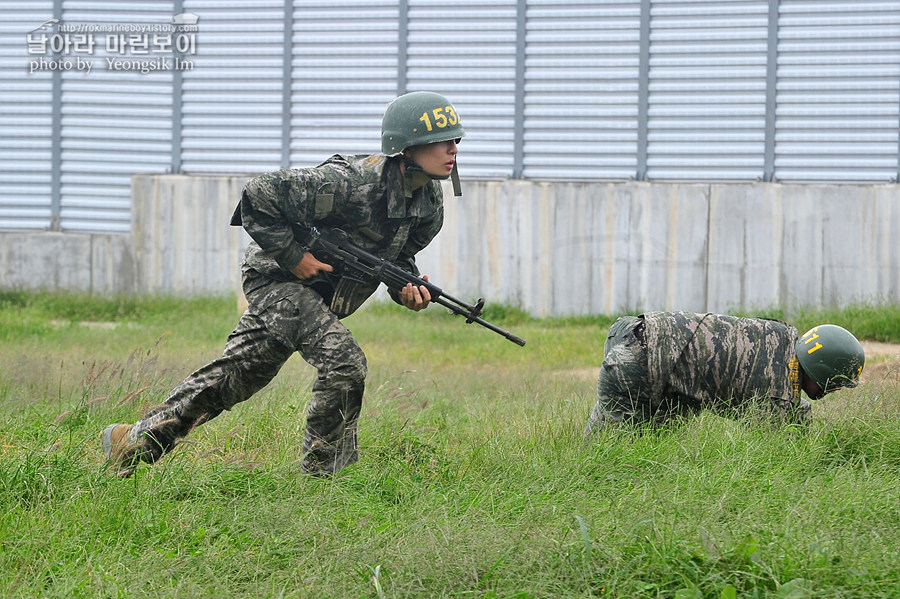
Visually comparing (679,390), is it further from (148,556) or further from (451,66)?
(451,66)

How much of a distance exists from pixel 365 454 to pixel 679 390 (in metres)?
1.57

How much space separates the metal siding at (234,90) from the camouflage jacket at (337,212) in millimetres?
8951

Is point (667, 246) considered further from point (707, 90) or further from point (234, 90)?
point (234, 90)

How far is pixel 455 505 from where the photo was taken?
3.93 m

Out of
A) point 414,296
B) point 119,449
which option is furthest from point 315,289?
point 119,449

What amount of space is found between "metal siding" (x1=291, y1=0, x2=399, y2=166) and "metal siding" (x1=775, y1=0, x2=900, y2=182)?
4935mm

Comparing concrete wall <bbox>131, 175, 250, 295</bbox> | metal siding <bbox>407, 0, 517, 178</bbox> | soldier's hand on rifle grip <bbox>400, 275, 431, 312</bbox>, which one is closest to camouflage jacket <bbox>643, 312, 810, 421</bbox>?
soldier's hand on rifle grip <bbox>400, 275, 431, 312</bbox>

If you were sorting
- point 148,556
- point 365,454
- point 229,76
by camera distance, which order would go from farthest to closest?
point 229,76 < point 365,454 < point 148,556

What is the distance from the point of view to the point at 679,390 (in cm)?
498

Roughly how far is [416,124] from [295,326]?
42.2 inches

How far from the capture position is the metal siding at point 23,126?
1396cm

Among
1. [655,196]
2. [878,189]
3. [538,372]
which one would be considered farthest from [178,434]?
[878,189]

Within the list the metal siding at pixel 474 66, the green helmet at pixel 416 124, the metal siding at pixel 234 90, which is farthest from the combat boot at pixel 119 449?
the metal siding at pixel 234 90

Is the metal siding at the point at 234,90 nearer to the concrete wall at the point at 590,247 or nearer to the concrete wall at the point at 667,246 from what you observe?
the concrete wall at the point at 590,247
